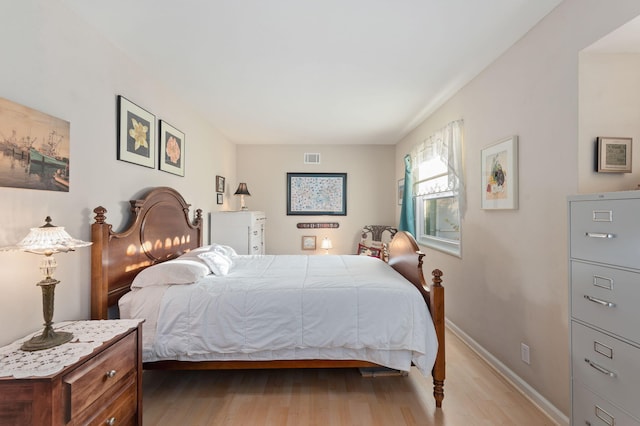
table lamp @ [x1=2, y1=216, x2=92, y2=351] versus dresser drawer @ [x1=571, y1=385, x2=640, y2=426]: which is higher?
table lamp @ [x1=2, y1=216, x2=92, y2=351]

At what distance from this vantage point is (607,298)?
4.23 ft

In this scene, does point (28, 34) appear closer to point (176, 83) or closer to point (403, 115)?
point (176, 83)

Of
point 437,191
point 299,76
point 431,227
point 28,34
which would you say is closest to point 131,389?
point 28,34

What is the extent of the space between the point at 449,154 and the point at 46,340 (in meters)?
3.34

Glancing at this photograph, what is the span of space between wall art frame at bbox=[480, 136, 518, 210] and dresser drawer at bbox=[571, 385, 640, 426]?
3.89ft

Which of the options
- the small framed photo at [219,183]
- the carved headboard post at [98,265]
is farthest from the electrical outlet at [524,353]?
the small framed photo at [219,183]

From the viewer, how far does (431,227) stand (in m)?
4.03

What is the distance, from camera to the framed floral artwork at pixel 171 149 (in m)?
2.85

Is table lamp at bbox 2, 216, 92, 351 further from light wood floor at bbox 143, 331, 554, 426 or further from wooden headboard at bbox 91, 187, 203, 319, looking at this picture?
light wood floor at bbox 143, 331, 554, 426

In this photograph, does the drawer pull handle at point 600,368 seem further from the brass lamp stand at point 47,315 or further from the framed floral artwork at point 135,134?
the framed floral artwork at point 135,134

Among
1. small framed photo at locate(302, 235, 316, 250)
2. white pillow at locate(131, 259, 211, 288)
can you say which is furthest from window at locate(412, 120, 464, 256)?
white pillow at locate(131, 259, 211, 288)

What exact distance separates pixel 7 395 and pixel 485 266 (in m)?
2.97

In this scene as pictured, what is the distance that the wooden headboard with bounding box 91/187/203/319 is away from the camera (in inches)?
76.6

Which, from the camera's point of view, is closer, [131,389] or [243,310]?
[131,389]
